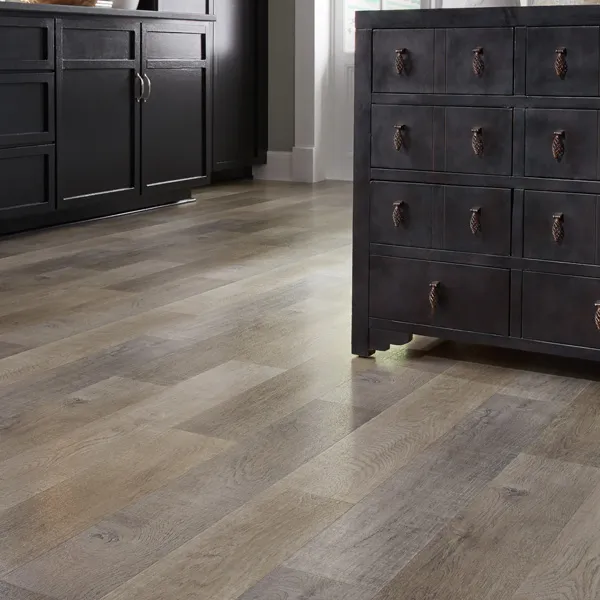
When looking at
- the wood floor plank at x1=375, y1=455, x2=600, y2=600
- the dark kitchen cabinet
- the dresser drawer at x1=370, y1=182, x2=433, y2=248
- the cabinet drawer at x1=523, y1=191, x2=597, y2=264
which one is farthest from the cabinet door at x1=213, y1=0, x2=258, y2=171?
the wood floor plank at x1=375, y1=455, x2=600, y2=600

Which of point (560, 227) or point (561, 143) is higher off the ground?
point (561, 143)

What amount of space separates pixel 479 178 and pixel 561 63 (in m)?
0.30

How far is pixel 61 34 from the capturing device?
13.9ft

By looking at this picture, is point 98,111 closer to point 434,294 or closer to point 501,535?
point 434,294

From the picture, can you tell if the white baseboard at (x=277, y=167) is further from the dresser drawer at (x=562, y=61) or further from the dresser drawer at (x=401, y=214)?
the dresser drawer at (x=562, y=61)

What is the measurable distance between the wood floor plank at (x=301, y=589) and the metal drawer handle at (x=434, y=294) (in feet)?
3.72

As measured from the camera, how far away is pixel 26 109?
→ 4.14 metres

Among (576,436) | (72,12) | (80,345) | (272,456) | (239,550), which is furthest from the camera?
(72,12)

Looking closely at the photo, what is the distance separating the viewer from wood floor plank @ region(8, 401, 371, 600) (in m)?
1.49

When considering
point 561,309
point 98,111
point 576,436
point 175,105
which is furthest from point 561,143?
point 175,105

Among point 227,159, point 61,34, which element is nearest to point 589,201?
point 61,34

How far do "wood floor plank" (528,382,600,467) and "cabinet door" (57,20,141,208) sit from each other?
8.66 feet

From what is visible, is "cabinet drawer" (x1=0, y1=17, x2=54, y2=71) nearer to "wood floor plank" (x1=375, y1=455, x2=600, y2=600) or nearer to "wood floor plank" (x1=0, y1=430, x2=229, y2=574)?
"wood floor plank" (x1=0, y1=430, x2=229, y2=574)

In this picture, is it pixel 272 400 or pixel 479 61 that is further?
pixel 479 61
